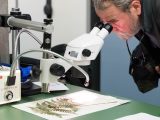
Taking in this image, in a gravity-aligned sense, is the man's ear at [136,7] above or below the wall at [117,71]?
above

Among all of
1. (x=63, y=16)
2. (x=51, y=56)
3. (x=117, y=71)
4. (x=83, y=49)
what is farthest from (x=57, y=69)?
(x=63, y=16)

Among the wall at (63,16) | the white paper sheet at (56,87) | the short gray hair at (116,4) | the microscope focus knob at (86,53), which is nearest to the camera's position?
the microscope focus knob at (86,53)

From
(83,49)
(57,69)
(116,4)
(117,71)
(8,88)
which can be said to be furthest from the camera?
(117,71)

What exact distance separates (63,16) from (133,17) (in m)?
2.00

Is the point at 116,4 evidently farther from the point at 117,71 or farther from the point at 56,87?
the point at 117,71

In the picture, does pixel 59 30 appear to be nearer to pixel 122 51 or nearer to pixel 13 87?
pixel 122 51

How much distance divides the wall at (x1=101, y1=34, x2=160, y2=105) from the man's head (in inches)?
58.9

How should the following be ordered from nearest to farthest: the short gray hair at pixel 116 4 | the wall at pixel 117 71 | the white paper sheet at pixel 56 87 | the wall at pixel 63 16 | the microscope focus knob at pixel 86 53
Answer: the microscope focus knob at pixel 86 53 < the short gray hair at pixel 116 4 < the white paper sheet at pixel 56 87 < the wall at pixel 117 71 < the wall at pixel 63 16

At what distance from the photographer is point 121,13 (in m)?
1.39

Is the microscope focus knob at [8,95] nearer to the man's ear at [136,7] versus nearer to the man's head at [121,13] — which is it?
the man's head at [121,13]

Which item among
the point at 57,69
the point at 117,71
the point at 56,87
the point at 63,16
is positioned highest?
the point at 63,16

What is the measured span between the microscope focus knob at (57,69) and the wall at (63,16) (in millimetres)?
1767

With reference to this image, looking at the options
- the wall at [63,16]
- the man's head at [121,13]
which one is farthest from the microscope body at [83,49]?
the wall at [63,16]

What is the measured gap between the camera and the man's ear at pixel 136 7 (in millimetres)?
1329
